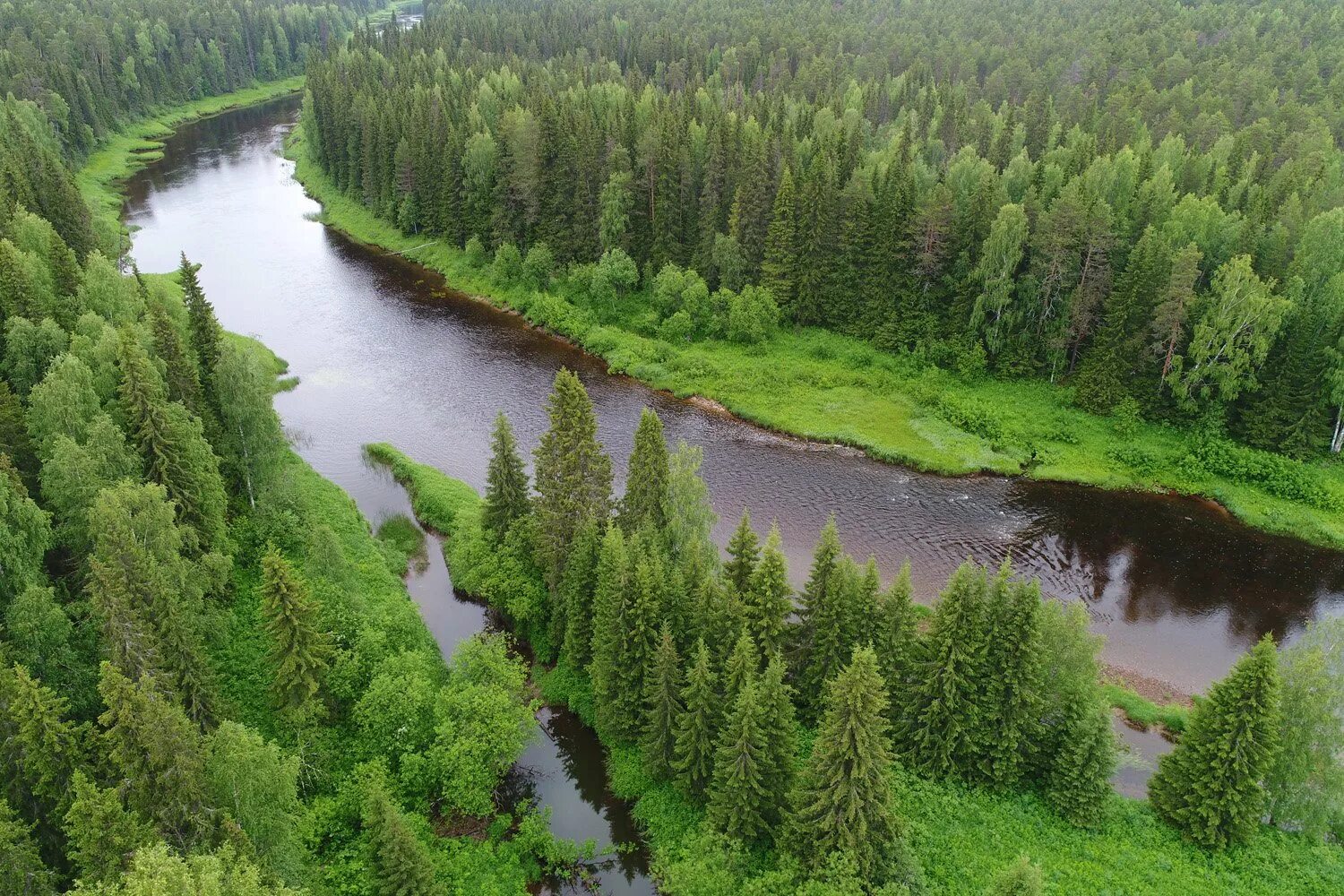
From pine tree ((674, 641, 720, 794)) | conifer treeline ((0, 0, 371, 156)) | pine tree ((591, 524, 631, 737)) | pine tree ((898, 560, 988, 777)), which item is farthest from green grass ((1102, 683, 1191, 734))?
conifer treeline ((0, 0, 371, 156))

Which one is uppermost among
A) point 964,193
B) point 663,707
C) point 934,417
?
point 964,193

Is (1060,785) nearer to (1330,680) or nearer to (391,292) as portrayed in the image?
(1330,680)

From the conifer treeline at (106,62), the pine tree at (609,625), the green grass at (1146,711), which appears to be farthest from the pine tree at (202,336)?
the conifer treeline at (106,62)

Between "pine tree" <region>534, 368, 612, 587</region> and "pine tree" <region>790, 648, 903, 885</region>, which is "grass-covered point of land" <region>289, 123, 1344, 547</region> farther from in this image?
"pine tree" <region>790, 648, 903, 885</region>

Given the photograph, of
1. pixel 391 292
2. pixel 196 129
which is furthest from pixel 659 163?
pixel 196 129

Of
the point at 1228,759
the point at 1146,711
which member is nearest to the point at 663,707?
the point at 1228,759

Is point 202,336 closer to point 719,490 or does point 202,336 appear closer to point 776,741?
point 719,490
